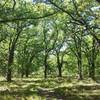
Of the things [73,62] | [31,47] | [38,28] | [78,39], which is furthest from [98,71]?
[78,39]

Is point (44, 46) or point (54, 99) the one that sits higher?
point (44, 46)

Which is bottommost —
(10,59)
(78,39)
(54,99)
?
(54,99)

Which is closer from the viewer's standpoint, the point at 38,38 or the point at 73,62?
the point at 38,38

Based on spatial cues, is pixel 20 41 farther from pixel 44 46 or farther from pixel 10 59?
pixel 10 59

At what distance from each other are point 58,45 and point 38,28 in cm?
799

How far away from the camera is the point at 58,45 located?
65.5 m

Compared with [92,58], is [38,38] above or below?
above

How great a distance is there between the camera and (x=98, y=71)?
89.2 meters

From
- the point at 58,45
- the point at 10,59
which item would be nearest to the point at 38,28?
the point at 58,45

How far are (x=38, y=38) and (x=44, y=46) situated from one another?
6.75ft

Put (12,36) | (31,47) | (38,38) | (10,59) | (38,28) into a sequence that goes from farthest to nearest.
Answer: (31,47)
(38,38)
(38,28)
(12,36)
(10,59)

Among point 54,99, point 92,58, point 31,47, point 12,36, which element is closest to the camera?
point 54,99

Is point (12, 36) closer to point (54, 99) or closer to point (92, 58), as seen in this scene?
point (92, 58)

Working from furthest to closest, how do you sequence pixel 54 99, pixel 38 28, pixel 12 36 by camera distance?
pixel 38 28, pixel 12 36, pixel 54 99
